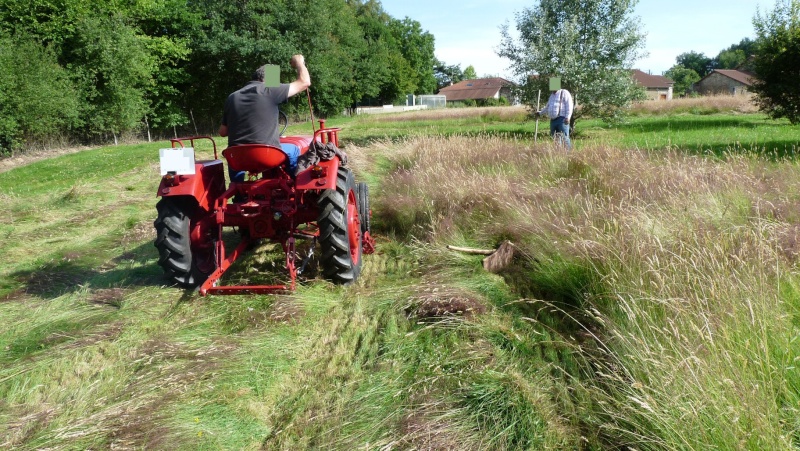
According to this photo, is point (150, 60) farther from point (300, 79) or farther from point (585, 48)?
point (300, 79)

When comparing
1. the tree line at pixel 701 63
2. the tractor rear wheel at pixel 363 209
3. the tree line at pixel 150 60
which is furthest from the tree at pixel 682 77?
the tractor rear wheel at pixel 363 209

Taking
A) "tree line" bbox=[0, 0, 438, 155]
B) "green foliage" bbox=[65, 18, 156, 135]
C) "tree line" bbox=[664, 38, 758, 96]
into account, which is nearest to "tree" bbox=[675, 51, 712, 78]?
"tree line" bbox=[664, 38, 758, 96]

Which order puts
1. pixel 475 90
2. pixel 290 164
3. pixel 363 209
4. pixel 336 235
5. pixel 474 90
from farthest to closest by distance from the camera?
pixel 474 90 < pixel 475 90 < pixel 363 209 < pixel 290 164 < pixel 336 235

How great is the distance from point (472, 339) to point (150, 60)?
91.9ft

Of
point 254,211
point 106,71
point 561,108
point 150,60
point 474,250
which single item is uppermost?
point 150,60

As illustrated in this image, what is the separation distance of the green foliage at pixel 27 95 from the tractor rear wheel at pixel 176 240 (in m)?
15.4

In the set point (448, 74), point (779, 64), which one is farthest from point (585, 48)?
point (448, 74)

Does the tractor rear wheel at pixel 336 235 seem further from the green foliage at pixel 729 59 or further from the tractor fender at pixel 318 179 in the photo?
the green foliage at pixel 729 59

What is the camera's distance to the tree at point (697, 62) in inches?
4077

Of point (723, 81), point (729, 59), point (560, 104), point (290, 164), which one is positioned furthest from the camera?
point (729, 59)

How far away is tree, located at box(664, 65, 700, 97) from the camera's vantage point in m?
82.8

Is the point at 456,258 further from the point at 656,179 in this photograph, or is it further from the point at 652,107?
the point at 652,107

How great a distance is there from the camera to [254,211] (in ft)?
14.0

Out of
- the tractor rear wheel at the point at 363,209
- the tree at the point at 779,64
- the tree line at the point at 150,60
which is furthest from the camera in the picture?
the tree line at the point at 150,60
